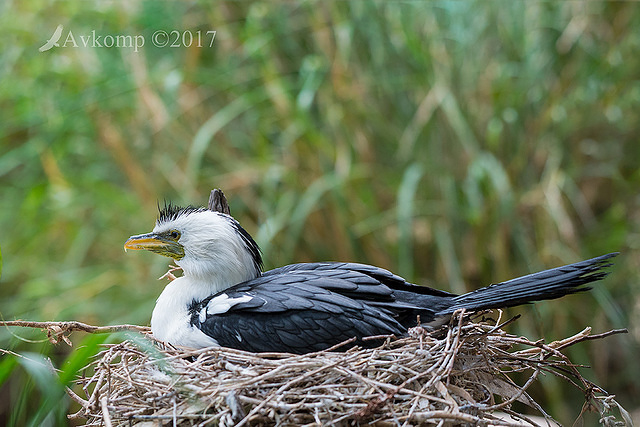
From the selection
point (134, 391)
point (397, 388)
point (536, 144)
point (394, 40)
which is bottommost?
point (397, 388)

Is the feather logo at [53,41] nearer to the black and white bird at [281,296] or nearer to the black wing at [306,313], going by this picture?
the black and white bird at [281,296]

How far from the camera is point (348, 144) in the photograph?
9.98 feet

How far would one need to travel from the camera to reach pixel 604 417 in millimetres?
1377

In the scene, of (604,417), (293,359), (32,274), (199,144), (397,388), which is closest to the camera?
(397,388)

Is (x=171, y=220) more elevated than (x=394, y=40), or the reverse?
(x=394, y=40)

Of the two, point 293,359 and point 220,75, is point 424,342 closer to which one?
point 293,359

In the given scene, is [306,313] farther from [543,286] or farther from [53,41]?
[53,41]

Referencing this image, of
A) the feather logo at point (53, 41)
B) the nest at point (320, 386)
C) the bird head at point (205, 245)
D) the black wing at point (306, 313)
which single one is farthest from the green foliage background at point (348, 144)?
the nest at point (320, 386)

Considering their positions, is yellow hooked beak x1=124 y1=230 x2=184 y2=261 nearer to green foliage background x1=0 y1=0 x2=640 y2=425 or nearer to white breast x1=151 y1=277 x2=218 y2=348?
white breast x1=151 y1=277 x2=218 y2=348

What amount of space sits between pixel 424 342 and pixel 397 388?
7.6 inches

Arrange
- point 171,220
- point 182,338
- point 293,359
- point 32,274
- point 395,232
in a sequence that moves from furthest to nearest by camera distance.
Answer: point 32,274 → point 395,232 → point 171,220 → point 182,338 → point 293,359

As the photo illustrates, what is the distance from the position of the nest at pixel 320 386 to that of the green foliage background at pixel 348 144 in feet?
4.53

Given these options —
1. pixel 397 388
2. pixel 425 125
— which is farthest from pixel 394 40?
pixel 397 388

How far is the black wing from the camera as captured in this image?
1.39 metres
